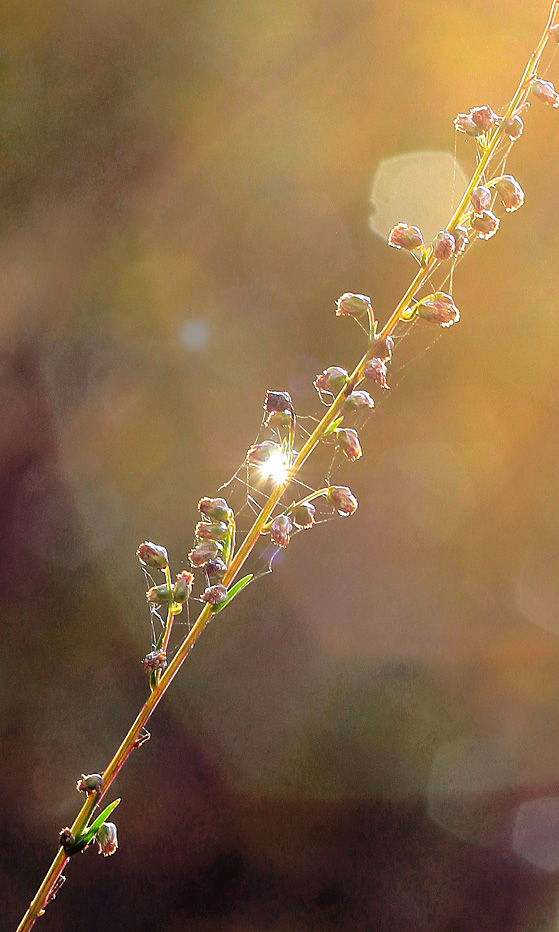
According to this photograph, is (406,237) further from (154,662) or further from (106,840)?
(106,840)

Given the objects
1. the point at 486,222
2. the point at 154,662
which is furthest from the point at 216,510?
the point at 486,222

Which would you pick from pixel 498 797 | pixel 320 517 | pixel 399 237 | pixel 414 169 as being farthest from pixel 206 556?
pixel 414 169

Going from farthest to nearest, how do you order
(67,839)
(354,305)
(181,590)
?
(354,305), (181,590), (67,839)

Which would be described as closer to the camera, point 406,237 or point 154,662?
point 154,662

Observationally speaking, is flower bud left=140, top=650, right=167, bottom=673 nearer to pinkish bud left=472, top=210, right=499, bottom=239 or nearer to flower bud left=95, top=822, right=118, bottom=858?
flower bud left=95, top=822, right=118, bottom=858

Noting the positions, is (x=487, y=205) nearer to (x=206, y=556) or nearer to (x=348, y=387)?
(x=348, y=387)

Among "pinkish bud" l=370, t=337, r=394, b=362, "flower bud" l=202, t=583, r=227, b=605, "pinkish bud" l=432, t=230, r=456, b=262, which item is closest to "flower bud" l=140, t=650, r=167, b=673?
"flower bud" l=202, t=583, r=227, b=605
